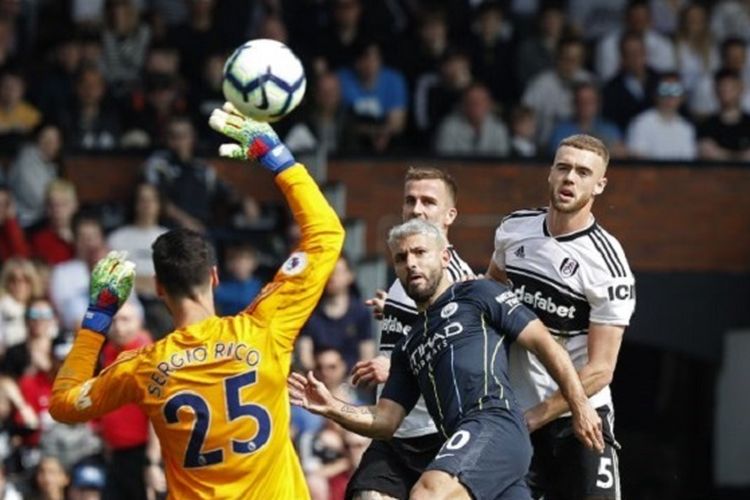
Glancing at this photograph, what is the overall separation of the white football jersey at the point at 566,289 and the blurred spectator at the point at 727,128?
27.6 ft

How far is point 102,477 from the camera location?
1345 cm

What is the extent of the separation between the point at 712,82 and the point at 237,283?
4971 millimetres

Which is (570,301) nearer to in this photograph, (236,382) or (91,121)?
(236,382)

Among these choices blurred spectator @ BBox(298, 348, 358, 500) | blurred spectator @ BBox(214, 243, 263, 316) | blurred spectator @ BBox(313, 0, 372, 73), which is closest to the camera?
blurred spectator @ BBox(298, 348, 358, 500)

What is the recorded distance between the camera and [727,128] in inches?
709

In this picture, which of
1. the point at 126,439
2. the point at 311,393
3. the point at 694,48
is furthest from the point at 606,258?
the point at 694,48

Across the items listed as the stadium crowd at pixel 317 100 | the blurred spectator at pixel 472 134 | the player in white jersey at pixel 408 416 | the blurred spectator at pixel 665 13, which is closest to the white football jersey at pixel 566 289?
the player in white jersey at pixel 408 416

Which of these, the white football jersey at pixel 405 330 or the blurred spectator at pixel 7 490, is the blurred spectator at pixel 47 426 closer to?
the blurred spectator at pixel 7 490

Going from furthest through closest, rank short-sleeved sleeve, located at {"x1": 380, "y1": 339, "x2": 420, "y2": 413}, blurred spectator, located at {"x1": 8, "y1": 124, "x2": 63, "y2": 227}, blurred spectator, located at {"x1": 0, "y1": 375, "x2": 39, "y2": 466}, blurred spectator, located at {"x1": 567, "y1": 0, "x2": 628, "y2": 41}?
blurred spectator, located at {"x1": 567, "y1": 0, "x2": 628, "y2": 41} < blurred spectator, located at {"x1": 8, "y1": 124, "x2": 63, "y2": 227} < blurred spectator, located at {"x1": 0, "y1": 375, "x2": 39, "y2": 466} < short-sleeved sleeve, located at {"x1": 380, "y1": 339, "x2": 420, "y2": 413}

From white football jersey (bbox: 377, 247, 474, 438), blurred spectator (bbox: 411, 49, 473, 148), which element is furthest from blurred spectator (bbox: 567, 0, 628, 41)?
white football jersey (bbox: 377, 247, 474, 438)

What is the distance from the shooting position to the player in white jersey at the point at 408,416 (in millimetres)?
9867

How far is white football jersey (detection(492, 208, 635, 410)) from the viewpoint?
375 inches

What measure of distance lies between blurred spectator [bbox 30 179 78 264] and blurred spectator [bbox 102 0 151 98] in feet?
6.15

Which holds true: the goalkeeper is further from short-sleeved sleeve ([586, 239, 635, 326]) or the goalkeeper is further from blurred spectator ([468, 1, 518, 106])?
blurred spectator ([468, 1, 518, 106])
